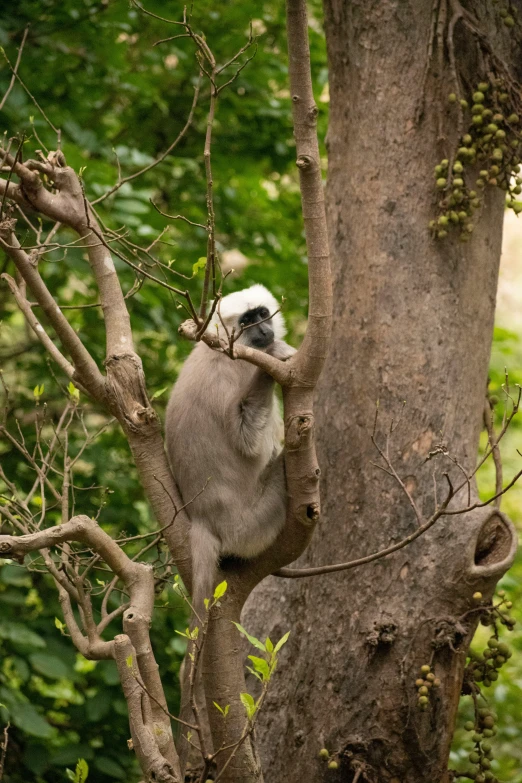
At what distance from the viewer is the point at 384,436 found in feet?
11.1

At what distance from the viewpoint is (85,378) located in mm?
2688

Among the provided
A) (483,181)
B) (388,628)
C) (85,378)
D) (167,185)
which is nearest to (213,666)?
(388,628)

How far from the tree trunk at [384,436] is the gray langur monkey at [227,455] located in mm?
366

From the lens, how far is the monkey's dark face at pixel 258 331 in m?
3.39

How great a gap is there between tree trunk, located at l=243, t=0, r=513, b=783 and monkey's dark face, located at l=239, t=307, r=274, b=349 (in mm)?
323

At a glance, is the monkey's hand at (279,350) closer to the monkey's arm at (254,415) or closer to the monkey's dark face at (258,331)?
the monkey's dark face at (258,331)

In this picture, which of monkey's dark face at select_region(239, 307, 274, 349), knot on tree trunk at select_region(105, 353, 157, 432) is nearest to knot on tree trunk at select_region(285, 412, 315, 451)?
knot on tree trunk at select_region(105, 353, 157, 432)

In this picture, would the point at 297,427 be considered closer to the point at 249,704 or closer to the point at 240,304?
the point at 249,704

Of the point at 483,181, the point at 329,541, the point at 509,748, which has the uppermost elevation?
the point at 483,181

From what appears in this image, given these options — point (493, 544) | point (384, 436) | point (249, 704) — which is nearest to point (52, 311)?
point (249, 704)

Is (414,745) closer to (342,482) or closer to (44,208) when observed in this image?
(342,482)

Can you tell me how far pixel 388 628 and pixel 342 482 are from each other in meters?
0.60

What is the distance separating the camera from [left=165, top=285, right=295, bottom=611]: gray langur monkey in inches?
120

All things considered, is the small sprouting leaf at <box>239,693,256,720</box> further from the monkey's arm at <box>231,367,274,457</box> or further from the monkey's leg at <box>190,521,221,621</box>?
the monkey's arm at <box>231,367,274,457</box>
